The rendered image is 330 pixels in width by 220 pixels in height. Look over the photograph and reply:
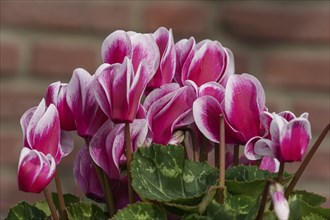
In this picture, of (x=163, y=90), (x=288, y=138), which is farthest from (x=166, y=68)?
(x=288, y=138)

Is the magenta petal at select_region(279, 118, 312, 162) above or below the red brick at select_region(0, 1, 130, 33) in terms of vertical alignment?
above

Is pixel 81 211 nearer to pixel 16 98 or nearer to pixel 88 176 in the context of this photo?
pixel 88 176

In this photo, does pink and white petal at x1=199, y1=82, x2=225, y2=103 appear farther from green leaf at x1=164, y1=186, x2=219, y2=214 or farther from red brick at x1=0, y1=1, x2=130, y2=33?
red brick at x1=0, y1=1, x2=130, y2=33

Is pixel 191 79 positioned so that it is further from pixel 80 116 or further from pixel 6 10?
pixel 6 10

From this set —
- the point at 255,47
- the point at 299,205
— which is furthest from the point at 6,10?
the point at 299,205

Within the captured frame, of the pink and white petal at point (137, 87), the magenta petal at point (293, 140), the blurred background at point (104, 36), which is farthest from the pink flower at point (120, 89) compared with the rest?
the blurred background at point (104, 36)

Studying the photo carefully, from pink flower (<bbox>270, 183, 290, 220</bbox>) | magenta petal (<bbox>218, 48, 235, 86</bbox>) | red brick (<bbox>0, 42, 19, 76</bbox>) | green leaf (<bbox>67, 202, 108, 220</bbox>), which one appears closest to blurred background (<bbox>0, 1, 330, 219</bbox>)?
red brick (<bbox>0, 42, 19, 76</bbox>)

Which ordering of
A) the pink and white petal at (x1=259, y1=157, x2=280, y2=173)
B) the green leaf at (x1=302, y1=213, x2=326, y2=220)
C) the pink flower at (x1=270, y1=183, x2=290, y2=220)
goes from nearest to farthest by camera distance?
the pink flower at (x1=270, y1=183, x2=290, y2=220) < the green leaf at (x1=302, y1=213, x2=326, y2=220) < the pink and white petal at (x1=259, y1=157, x2=280, y2=173)

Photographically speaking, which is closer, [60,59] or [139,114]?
[139,114]
